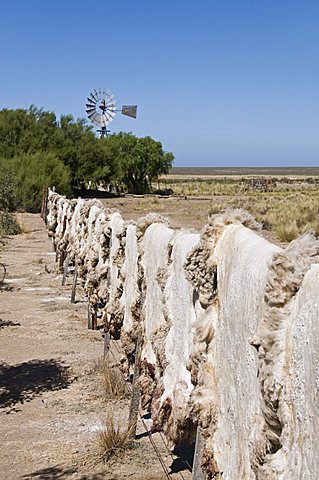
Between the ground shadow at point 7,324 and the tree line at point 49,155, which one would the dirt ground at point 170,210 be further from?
the ground shadow at point 7,324

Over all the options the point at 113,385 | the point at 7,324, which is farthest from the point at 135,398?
the point at 7,324

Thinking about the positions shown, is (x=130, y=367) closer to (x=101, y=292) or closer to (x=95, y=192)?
(x=101, y=292)

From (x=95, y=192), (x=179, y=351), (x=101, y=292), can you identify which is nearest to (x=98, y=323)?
(x=101, y=292)

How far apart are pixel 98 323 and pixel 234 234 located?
25.3 ft

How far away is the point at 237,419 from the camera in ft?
9.29

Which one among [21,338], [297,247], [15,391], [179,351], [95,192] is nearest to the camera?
[297,247]

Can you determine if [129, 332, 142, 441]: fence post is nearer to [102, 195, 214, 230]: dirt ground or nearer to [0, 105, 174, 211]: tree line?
[102, 195, 214, 230]: dirt ground

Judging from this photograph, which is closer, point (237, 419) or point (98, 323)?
point (237, 419)

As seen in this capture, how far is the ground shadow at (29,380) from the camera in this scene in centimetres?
715

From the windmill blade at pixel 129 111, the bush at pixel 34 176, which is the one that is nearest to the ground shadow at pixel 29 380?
the bush at pixel 34 176

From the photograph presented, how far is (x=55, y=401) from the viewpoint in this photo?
6.97 metres

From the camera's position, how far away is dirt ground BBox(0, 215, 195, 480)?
527 cm

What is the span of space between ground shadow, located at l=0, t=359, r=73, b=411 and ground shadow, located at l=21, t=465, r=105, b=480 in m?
1.67

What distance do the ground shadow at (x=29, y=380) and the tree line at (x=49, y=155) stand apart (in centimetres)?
2443
